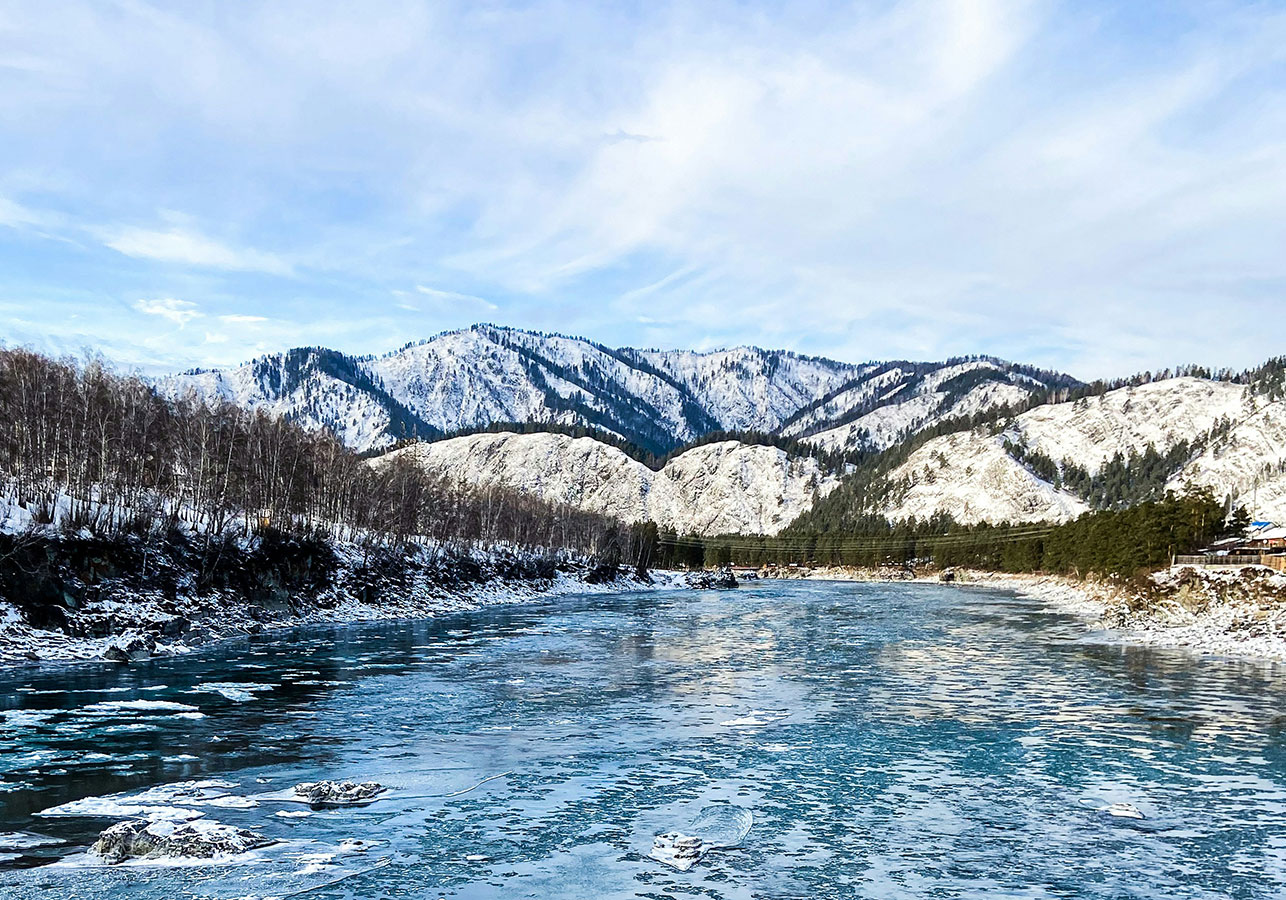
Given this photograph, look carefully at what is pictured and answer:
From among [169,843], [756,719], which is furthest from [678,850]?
[756,719]

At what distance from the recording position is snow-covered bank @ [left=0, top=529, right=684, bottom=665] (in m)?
42.1

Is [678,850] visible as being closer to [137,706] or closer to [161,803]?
[161,803]

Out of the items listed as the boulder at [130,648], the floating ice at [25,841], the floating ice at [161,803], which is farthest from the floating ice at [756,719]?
the boulder at [130,648]

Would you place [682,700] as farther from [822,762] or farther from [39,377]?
[39,377]

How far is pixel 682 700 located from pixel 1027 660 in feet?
73.6

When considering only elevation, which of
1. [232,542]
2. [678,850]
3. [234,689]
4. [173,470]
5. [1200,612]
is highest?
[173,470]

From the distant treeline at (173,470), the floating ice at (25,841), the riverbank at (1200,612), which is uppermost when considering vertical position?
the distant treeline at (173,470)

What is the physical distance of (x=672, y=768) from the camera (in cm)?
2253

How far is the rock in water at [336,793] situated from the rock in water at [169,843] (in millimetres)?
2592

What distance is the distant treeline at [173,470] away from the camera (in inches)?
2379

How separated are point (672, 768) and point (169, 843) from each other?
11643mm

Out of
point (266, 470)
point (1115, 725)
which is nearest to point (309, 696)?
point (1115, 725)

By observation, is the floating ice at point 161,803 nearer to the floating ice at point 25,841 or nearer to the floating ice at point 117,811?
the floating ice at point 117,811

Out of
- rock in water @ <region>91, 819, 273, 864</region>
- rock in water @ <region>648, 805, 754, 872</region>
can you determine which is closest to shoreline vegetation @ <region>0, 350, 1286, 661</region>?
rock in water @ <region>91, 819, 273, 864</region>
